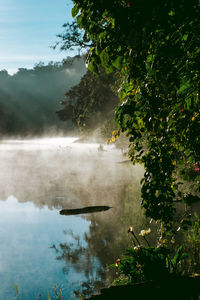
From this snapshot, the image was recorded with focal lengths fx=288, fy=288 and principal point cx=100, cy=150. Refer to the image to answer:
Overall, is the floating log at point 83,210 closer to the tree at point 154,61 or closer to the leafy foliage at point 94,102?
the tree at point 154,61

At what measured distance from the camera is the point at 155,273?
161 inches

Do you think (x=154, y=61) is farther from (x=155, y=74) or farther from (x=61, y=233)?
(x=61, y=233)

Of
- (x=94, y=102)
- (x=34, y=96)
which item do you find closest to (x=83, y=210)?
(x=94, y=102)

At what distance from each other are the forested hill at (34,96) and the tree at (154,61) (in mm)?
98352

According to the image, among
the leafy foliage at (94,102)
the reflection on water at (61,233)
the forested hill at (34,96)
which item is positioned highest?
the forested hill at (34,96)

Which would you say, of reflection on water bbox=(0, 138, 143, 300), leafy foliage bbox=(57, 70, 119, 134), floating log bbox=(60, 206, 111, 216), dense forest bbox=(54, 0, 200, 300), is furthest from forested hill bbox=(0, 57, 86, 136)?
dense forest bbox=(54, 0, 200, 300)

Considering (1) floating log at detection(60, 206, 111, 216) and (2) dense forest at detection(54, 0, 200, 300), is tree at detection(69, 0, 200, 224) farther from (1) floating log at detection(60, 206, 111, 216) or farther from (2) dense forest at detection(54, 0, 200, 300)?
(1) floating log at detection(60, 206, 111, 216)

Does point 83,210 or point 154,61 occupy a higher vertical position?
point 154,61

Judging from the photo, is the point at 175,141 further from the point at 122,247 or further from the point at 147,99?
the point at 122,247

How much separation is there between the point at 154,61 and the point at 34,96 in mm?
140358

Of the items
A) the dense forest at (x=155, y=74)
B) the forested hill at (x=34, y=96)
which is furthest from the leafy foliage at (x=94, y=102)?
the forested hill at (x=34, y=96)

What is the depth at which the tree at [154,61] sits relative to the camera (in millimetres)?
2371

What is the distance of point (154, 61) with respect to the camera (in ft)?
8.15

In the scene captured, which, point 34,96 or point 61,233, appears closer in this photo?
point 61,233
